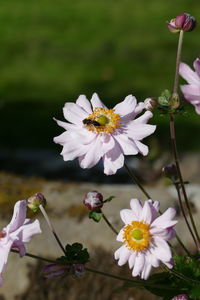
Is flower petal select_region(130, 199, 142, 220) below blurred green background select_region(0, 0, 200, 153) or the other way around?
below

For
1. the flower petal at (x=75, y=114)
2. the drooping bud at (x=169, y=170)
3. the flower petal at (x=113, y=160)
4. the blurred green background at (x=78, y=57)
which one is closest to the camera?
the flower petal at (x=113, y=160)

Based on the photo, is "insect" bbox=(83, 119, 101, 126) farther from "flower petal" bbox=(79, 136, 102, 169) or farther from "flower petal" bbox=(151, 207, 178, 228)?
"flower petal" bbox=(151, 207, 178, 228)

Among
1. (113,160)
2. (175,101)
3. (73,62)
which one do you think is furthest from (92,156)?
(73,62)

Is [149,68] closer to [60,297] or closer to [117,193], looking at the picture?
[117,193]

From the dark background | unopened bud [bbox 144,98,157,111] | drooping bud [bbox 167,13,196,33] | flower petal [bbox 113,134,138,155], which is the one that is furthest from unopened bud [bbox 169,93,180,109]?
Answer: the dark background

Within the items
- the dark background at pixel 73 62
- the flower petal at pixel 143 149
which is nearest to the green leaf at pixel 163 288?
the flower petal at pixel 143 149

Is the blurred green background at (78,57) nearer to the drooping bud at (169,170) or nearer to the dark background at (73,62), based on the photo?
the dark background at (73,62)

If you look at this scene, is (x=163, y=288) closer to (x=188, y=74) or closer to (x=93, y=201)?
(x=93, y=201)
